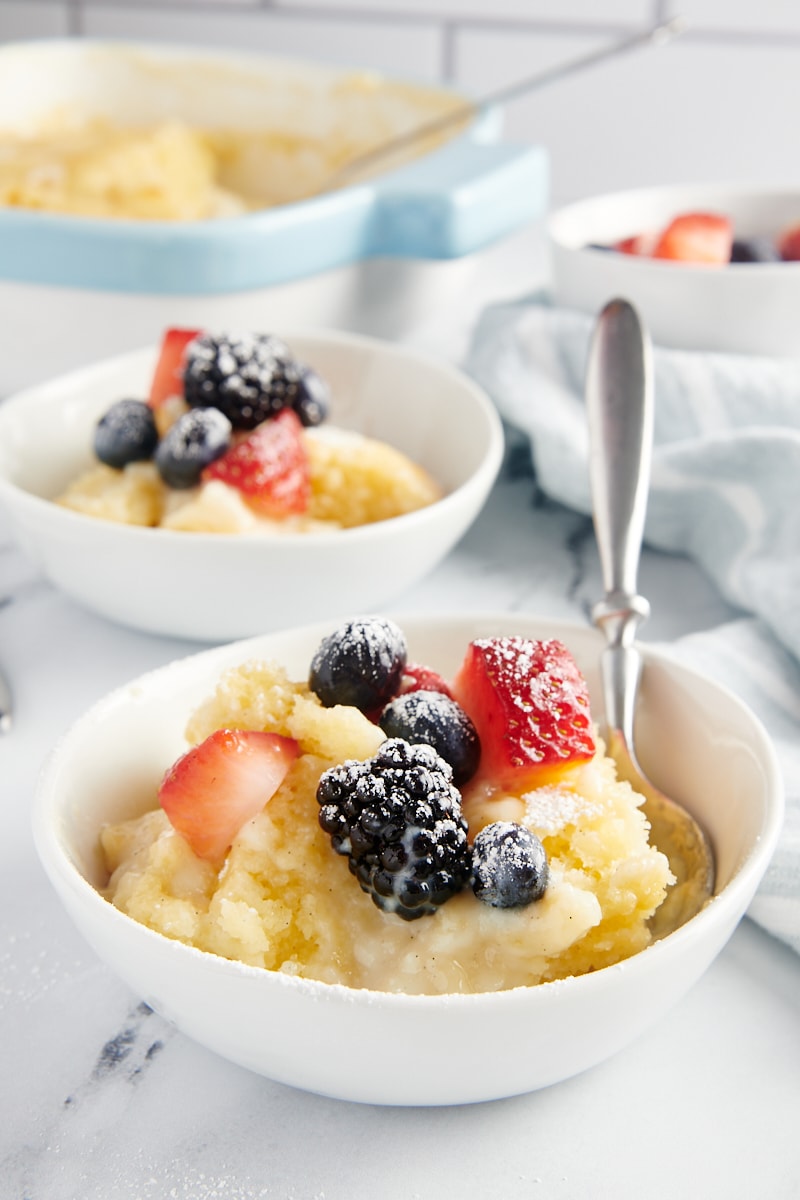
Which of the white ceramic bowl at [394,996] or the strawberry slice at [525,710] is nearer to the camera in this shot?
the white ceramic bowl at [394,996]

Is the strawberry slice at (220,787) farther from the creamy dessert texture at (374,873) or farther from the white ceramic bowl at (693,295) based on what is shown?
the white ceramic bowl at (693,295)

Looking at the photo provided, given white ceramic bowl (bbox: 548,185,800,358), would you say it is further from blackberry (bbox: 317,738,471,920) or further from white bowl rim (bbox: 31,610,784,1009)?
blackberry (bbox: 317,738,471,920)

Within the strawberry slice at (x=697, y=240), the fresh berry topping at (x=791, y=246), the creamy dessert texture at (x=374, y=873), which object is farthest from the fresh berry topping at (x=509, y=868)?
the fresh berry topping at (x=791, y=246)

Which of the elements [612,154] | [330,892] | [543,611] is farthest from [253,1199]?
[612,154]

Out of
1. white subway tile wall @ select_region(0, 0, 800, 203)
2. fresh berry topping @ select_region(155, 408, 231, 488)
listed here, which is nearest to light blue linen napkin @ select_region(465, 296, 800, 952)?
fresh berry topping @ select_region(155, 408, 231, 488)

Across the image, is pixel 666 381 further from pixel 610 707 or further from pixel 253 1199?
pixel 253 1199

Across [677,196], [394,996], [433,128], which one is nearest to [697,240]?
[677,196]

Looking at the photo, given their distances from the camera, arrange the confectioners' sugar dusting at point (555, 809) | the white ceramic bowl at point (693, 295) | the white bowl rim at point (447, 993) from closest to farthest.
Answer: the white bowl rim at point (447, 993)
the confectioners' sugar dusting at point (555, 809)
the white ceramic bowl at point (693, 295)
